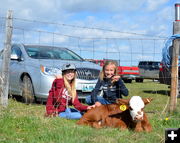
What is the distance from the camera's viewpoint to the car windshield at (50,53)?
8334 mm

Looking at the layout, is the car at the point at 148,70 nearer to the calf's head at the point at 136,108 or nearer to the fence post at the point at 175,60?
the fence post at the point at 175,60

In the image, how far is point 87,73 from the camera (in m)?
8.07

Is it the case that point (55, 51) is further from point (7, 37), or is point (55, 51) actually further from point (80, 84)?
point (7, 37)

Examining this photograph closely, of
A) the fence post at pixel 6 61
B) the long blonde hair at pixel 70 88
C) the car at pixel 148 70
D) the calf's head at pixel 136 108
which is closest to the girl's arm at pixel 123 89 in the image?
the long blonde hair at pixel 70 88

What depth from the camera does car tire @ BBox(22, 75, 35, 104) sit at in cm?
786

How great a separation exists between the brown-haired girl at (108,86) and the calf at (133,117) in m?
0.95

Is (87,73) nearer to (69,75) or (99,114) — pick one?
(69,75)

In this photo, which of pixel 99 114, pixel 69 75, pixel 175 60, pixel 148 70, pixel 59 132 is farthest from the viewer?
pixel 148 70

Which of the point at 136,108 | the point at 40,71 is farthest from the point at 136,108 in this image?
the point at 40,71

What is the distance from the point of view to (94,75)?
814 cm

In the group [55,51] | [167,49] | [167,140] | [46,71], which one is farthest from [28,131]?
[55,51]

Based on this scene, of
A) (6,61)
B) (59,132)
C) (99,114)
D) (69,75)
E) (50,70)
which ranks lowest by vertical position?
(59,132)

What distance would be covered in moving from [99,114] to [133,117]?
2.08ft

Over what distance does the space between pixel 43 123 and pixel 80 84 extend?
9.98ft
